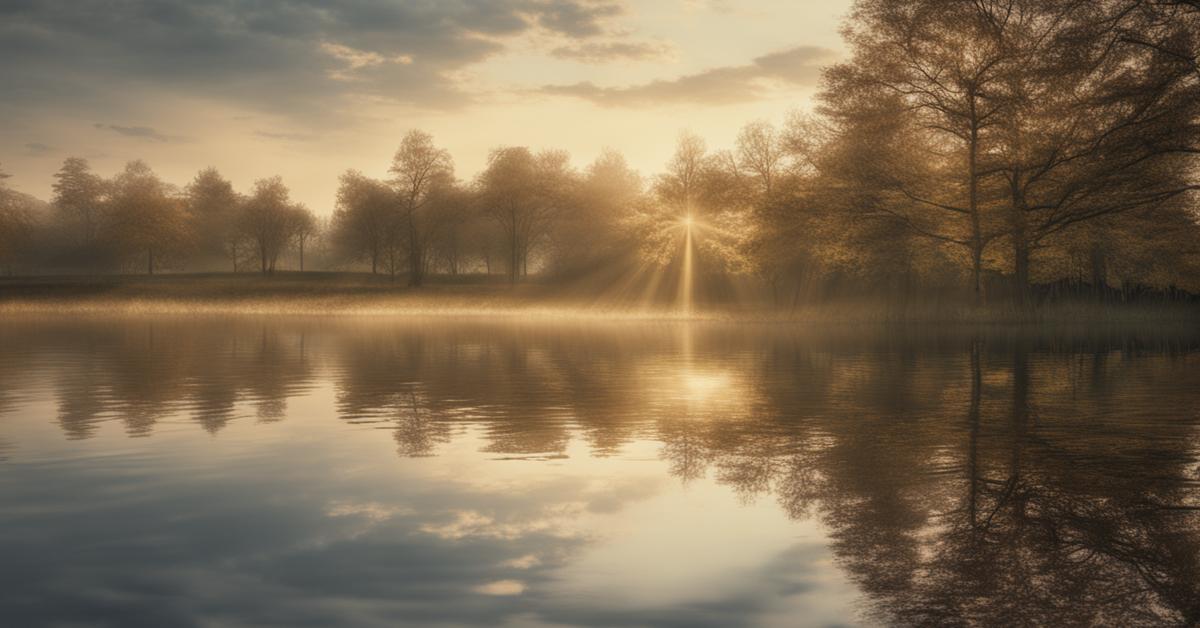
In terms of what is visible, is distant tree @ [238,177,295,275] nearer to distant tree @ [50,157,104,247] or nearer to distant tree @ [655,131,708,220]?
distant tree @ [50,157,104,247]

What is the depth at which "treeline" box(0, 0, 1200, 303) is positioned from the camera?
1994cm

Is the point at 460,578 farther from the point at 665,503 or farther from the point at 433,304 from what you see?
the point at 433,304

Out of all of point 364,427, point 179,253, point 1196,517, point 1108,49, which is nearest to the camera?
point 1196,517

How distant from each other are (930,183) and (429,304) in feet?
137

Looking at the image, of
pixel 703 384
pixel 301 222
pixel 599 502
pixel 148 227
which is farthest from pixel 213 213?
pixel 599 502

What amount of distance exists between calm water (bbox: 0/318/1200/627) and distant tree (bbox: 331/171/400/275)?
2821 inches

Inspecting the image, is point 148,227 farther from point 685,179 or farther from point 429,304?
point 685,179

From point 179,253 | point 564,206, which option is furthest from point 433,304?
point 179,253

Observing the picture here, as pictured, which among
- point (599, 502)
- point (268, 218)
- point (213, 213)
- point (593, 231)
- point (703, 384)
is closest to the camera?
point (599, 502)

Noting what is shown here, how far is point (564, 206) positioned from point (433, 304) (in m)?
16.4

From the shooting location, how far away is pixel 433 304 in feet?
246

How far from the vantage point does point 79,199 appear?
411 feet

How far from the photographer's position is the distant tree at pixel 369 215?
92375mm

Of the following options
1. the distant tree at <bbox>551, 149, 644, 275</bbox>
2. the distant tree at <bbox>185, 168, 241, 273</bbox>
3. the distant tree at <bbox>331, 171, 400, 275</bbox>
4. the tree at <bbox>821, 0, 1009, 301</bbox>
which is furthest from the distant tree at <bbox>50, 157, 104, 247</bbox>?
the tree at <bbox>821, 0, 1009, 301</bbox>
